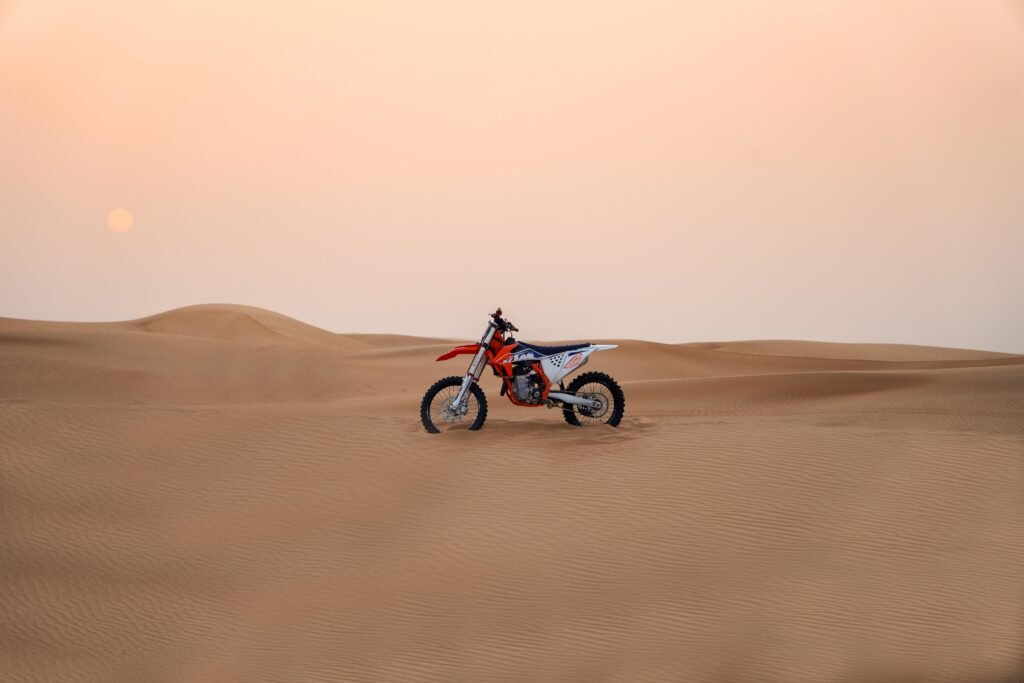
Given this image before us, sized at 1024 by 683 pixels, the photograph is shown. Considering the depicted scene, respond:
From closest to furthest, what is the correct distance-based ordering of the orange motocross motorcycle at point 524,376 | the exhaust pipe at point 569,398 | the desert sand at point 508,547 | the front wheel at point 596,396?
the desert sand at point 508,547 < the orange motocross motorcycle at point 524,376 < the exhaust pipe at point 569,398 < the front wheel at point 596,396

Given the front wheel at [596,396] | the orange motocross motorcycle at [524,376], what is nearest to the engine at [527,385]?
the orange motocross motorcycle at [524,376]

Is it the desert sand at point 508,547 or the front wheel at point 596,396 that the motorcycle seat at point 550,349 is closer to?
the front wheel at point 596,396

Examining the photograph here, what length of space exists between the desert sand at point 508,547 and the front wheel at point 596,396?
0.21 meters

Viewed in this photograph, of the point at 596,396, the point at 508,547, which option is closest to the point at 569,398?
the point at 596,396

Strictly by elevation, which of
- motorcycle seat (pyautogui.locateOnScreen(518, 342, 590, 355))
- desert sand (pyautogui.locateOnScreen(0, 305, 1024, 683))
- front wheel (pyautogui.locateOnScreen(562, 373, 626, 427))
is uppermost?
motorcycle seat (pyautogui.locateOnScreen(518, 342, 590, 355))

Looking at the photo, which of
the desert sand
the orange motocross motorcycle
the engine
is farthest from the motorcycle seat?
the desert sand

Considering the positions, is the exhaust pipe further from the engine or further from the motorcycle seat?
the motorcycle seat

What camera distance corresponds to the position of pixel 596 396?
9.80m

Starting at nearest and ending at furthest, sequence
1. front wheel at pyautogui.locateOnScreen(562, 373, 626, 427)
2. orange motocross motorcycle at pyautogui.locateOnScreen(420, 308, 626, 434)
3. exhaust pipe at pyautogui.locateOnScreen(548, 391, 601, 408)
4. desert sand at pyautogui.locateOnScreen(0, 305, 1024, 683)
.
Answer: desert sand at pyautogui.locateOnScreen(0, 305, 1024, 683) → orange motocross motorcycle at pyautogui.locateOnScreen(420, 308, 626, 434) → exhaust pipe at pyautogui.locateOnScreen(548, 391, 601, 408) → front wheel at pyautogui.locateOnScreen(562, 373, 626, 427)

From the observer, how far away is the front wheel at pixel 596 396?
964 cm

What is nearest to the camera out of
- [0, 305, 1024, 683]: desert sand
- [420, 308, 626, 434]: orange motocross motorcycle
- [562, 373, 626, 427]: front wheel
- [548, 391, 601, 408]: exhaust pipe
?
[0, 305, 1024, 683]: desert sand

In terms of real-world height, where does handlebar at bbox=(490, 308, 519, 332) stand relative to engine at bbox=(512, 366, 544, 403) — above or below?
above

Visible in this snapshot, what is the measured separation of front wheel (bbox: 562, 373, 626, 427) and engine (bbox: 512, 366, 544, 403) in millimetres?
474

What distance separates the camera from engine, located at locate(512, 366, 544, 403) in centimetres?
923
